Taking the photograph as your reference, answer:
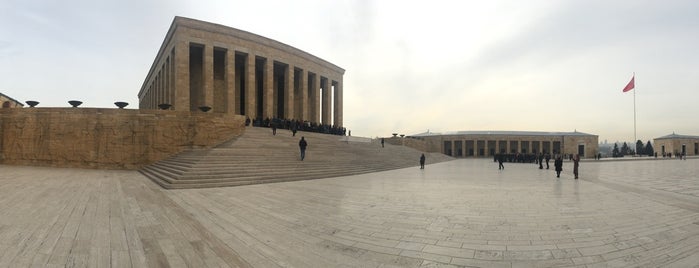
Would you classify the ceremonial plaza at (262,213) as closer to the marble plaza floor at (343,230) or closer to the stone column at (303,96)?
the marble plaza floor at (343,230)

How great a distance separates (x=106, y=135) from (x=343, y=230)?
58.0 feet

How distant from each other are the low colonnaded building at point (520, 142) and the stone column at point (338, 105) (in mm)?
23370

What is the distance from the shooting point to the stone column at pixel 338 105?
41.5m

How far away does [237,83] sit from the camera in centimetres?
3444

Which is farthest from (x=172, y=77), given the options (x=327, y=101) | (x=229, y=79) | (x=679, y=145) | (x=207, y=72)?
(x=679, y=145)

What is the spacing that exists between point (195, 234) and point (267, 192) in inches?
180

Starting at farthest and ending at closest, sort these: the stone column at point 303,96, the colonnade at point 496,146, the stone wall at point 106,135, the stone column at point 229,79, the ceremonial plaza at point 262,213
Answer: the colonnade at point 496,146 < the stone column at point 303,96 < the stone column at point 229,79 < the stone wall at point 106,135 < the ceremonial plaza at point 262,213

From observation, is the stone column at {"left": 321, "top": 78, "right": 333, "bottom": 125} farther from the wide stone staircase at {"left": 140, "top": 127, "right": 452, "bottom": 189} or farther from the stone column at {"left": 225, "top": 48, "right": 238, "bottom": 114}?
the wide stone staircase at {"left": 140, "top": 127, "right": 452, "bottom": 189}

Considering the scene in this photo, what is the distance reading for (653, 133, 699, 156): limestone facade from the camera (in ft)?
187

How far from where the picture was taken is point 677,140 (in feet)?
187

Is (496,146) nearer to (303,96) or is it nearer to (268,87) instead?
(303,96)

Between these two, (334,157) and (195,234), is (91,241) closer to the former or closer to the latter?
(195,234)

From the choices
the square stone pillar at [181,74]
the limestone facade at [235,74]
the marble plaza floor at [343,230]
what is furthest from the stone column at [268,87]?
the marble plaza floor at [343,230]

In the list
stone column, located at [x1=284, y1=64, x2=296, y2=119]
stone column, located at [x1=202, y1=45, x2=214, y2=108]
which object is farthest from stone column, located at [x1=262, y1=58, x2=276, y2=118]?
stone column, located at [x1=202, y1=45, x2=214, y2=108]
